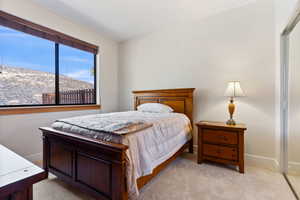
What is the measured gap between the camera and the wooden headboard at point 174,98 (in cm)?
284

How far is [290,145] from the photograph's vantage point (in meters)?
2.00

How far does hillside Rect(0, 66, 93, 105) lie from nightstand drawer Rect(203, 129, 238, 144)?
2849 millimetres

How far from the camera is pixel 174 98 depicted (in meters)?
3.02

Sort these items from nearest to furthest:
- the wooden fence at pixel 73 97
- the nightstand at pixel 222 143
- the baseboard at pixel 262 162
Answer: the nightstand at pixel 222 143 < the baseboard at pixel 262 162 < the wooden fence at pixel 73 97

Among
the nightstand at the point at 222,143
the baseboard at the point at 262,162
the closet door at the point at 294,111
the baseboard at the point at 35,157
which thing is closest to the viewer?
the closet door at the point at 294,111

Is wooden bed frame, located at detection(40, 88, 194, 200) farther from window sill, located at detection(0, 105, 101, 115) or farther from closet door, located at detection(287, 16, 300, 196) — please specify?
closet door, located at detection(287, 16, 300, 196)

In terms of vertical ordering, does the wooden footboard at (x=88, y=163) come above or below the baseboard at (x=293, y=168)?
above

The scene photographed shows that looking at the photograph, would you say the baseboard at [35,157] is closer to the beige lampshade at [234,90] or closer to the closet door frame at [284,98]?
the beige lampshade at [234,90]

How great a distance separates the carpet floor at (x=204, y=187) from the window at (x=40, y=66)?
1482 millimetres

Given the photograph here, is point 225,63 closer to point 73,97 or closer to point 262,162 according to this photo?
point 262,162

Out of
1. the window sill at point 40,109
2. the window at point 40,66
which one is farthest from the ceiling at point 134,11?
the window sill at point 40,109

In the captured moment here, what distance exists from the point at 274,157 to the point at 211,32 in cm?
235

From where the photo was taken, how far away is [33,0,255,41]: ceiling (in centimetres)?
245

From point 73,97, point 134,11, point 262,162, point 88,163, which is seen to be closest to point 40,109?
point 73,97
